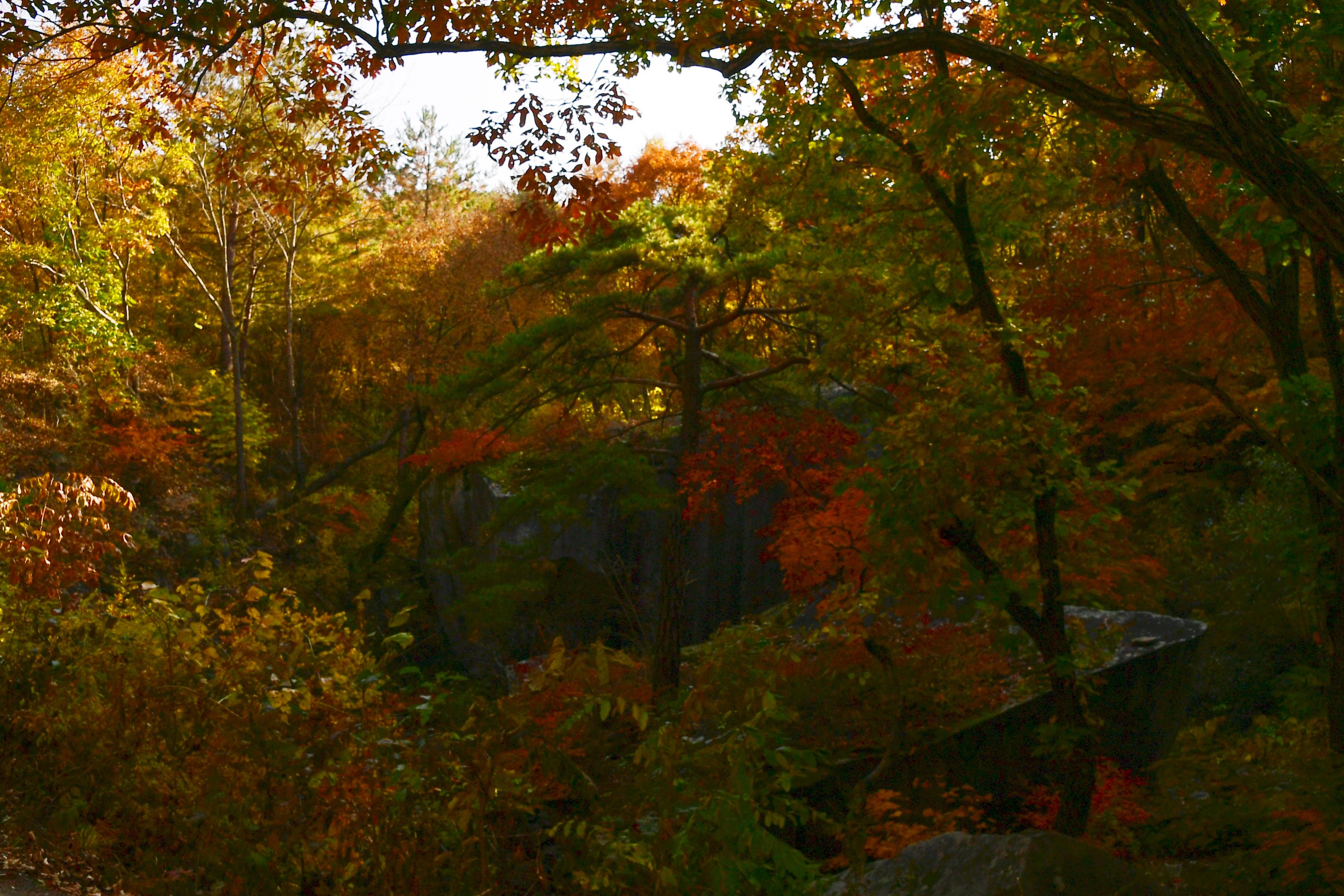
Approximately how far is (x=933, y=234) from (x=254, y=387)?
22.6 meters

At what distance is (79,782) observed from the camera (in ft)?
16.5

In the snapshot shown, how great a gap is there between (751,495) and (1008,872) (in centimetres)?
825

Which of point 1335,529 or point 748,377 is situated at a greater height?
point 748,377

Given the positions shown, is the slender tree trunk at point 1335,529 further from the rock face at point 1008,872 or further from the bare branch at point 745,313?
the bare branch at point 745,313

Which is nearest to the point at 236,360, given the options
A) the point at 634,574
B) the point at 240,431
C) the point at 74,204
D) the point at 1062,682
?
the point at 240,431

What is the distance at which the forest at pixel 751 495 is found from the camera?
13.6 feet

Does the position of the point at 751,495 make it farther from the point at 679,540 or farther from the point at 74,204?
the point at 74,204

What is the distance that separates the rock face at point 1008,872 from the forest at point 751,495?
0.03m

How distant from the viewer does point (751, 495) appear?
42.2ft

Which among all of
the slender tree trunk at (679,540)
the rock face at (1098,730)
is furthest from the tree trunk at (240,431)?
the rock face at (1098,730)

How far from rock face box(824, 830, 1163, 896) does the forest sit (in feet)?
0.09

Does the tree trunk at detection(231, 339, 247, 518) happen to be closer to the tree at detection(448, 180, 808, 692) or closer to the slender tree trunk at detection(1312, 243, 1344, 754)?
the tree at detection(448, 180, 808, 692)

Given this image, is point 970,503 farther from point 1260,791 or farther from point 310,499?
point 310,499

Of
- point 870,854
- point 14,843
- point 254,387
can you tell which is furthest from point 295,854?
point 254,387
